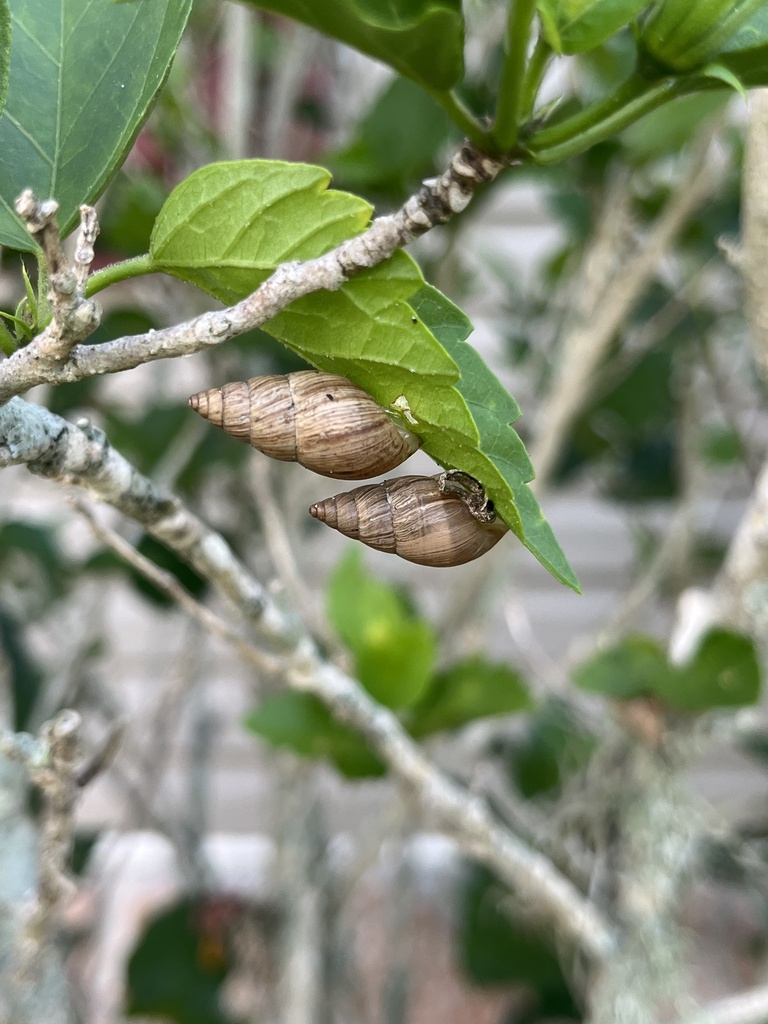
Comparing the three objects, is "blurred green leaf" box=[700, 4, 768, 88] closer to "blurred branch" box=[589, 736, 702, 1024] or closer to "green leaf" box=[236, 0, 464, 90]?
"green leaf" box=[236, 0, 464, 90]

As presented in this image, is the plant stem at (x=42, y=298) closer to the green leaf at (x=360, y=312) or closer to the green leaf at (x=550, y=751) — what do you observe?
the green leaf at (x=360, y=312)

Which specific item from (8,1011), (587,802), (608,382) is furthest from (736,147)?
(8,1011)

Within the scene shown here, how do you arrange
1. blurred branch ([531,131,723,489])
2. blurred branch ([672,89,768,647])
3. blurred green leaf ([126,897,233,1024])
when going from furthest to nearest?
1. blurred green leaf ([126,897,233,1024])
2. blurred branch ([531,131,723,489])
3. blurred branch ([672,89,768,647])

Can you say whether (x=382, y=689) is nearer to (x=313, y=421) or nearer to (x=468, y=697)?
(x=468, y=697)

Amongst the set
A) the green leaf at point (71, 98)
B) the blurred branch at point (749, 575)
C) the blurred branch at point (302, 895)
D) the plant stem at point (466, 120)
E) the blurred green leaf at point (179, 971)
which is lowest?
the blurred green leaf at point (179, 971)

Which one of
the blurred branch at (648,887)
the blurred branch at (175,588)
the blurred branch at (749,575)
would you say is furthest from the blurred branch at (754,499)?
the blurred branch at (175,588)

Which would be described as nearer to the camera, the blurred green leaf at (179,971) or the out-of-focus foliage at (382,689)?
the out-of-focus foliage at (382,689)

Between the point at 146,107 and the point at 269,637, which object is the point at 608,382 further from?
the point at 146,107

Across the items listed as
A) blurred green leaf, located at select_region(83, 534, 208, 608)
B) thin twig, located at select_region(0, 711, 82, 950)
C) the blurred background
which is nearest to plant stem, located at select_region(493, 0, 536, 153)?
thin twig, located at select_region(0, 711, 82, 950)
